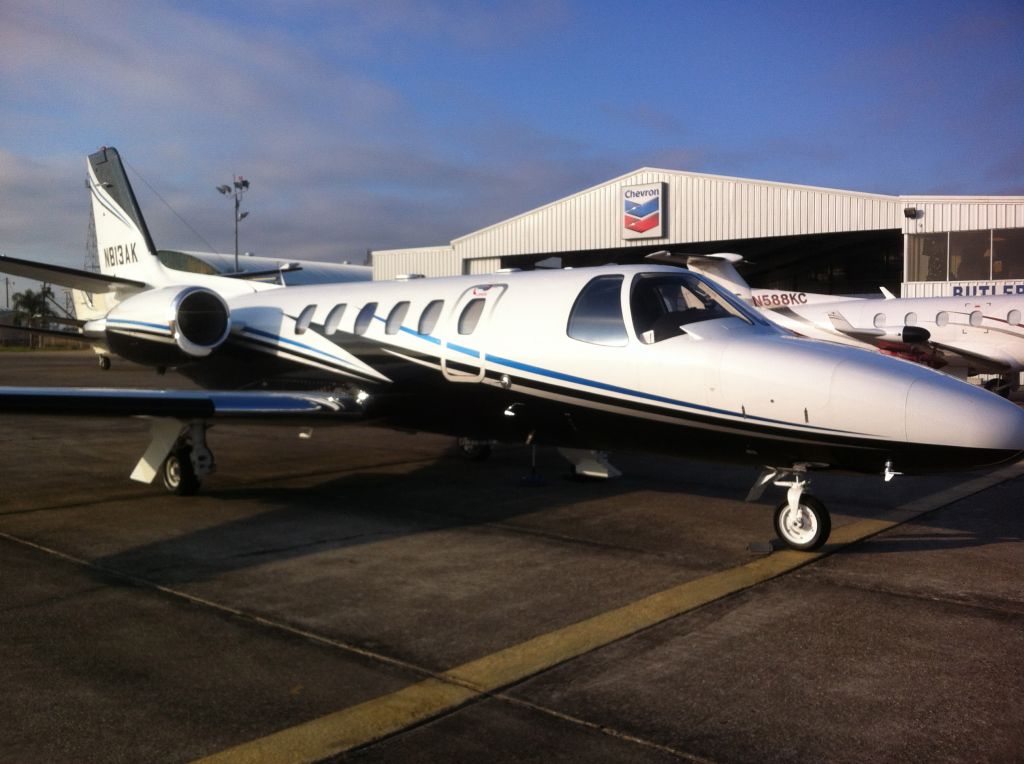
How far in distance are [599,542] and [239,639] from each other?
323cm

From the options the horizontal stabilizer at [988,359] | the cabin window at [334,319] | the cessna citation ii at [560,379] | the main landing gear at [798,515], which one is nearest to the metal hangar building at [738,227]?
the horizontal stabilizer at [988,359]

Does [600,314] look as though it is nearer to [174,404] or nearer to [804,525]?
[804,525]

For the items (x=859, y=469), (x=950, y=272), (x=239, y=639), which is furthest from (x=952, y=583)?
(x=950, y=272)

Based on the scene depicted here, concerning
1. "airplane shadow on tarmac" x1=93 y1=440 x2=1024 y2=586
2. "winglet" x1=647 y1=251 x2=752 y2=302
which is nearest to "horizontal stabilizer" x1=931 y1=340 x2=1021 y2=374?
"winglet" x1=647 y1=251 x2=752 y2=302

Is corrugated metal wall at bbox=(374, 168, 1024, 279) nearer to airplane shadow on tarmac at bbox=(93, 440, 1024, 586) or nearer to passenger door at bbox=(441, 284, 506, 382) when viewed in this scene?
airplane shadow on tarmac at bbox=(93, 440, 1024, 586)

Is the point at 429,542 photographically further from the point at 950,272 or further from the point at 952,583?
the point at 950,272

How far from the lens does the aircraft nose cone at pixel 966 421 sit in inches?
219

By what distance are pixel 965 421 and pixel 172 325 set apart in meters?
8.56

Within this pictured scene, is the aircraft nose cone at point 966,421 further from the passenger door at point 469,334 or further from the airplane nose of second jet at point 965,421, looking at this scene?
the passenger door at point 469,334

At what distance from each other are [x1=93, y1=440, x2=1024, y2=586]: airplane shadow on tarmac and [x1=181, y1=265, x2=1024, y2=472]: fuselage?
0.80 meters

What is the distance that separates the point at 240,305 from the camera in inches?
455

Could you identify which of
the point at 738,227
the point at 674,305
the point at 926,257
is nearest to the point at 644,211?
the point at 738,227

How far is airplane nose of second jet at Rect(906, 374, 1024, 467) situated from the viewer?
5562 mm

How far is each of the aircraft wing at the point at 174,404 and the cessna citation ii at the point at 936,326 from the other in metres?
12.5
